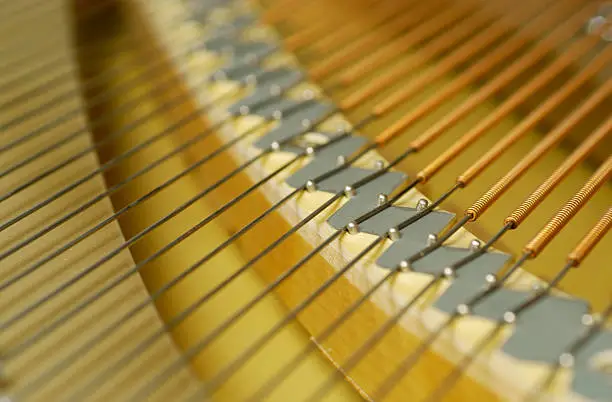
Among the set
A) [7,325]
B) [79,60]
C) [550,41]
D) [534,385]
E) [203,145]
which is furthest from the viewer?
[79,60]

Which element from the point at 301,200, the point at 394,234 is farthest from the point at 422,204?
the point at 301,200

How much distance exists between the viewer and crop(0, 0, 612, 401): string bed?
995 mm

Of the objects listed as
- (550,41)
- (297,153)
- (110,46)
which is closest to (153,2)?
(110,46)

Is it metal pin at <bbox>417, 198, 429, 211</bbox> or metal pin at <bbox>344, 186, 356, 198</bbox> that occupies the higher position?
metal pin at <bbox>344, 186, 356, 198</bbox>

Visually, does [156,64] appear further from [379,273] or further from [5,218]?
[379,273]

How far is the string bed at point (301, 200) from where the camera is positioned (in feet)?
3.26

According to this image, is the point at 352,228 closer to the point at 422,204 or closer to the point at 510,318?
the point at 422,204

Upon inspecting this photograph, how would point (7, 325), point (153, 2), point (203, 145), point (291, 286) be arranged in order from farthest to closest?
point (153, 2)
point (203, 145)
point (291, 286)
point (7, 325)

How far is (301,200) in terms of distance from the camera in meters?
1.26

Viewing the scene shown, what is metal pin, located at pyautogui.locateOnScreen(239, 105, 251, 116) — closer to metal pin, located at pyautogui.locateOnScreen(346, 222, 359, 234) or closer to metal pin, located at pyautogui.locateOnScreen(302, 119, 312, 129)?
metal pin, located at pyautogui.locateOnScreen(302, 119, 312, 129)

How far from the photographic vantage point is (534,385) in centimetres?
91

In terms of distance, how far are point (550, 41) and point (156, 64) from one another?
94 centimetres

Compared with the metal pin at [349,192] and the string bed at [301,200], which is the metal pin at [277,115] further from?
the metal pin at [349,192]

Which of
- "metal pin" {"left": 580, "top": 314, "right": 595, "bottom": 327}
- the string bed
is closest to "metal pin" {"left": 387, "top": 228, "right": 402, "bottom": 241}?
the string bed
